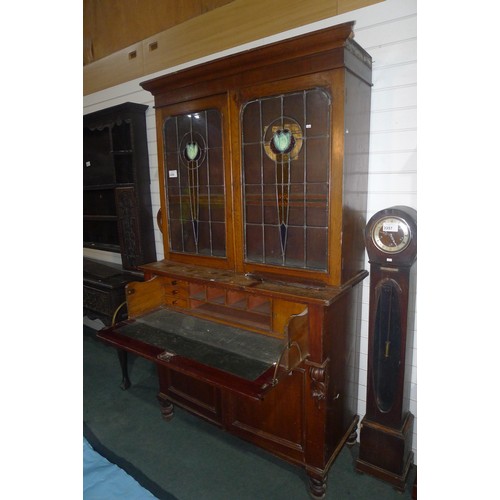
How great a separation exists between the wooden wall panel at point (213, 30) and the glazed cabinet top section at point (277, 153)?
631 millimetres

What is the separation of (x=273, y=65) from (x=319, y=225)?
877mm

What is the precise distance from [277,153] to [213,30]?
1460 millimetres

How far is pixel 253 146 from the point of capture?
77.7 inches

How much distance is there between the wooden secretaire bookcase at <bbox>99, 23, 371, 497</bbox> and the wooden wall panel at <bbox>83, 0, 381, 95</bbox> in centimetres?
63

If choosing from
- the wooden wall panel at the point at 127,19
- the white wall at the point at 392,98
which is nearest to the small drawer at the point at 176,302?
the white wall at the point at 392,98

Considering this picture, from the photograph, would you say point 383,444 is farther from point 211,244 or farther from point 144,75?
point 144,75

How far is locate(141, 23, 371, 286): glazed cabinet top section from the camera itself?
169 centimetres

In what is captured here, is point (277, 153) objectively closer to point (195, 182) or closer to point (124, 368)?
point (195, 182)

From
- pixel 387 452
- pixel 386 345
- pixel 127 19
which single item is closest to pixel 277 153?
pixel 386 345

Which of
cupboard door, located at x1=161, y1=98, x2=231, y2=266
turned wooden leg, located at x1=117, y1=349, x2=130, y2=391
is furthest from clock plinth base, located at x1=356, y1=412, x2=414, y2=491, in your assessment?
turned wooden leg, located at x1=117, y1=349, x2=130, y2=391

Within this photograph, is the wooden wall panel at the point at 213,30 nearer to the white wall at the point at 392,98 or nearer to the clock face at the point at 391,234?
the white wall at the point at 392,98

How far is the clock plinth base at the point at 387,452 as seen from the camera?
192 cm

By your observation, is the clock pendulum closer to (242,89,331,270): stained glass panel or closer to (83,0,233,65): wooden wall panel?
(242,89,331,270): stained glass panel
